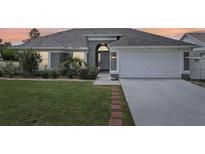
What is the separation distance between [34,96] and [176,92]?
737cm

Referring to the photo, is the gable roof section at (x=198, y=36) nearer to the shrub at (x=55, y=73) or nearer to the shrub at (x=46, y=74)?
the shrub at (x=55, y=73)

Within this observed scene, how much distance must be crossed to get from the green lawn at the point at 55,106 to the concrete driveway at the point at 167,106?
24.5 inches

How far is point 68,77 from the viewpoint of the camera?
22688 millimetres

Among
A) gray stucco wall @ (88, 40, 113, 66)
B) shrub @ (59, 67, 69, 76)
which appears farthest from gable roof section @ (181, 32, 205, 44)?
shrub @ (59, 67, 69, 76)

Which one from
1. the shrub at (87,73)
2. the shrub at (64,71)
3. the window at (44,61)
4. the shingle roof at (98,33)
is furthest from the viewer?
the window at (44,61)

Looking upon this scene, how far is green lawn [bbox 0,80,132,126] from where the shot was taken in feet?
30.8

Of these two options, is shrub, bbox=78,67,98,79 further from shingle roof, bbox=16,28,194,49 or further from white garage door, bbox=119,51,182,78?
shingle roof, bbox=16,28,194,49

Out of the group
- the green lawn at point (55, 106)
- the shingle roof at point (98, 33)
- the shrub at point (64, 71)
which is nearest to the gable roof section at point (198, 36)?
the shingle roof at point (98, 33)

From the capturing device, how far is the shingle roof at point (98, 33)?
22969 millimetres

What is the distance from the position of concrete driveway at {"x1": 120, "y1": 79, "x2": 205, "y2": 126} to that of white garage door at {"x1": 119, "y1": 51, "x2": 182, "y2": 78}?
7.03 meters

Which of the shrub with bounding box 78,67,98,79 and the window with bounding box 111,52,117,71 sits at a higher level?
the window with bounding box 111,52,117,71

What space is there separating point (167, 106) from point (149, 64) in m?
11.5
